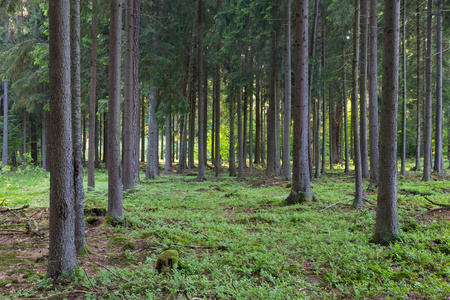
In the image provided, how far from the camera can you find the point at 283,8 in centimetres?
1409

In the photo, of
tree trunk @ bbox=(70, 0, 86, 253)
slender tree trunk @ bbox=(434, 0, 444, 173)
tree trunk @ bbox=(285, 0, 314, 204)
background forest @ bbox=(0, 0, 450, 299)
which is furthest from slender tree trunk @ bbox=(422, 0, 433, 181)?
tree trunk @ bbox=(70, 0, 86, 253)

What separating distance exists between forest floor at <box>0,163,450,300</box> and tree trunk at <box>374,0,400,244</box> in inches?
13.4

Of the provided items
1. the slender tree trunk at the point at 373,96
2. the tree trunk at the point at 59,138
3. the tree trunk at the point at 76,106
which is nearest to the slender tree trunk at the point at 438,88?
the slender tree trunk at the point at 373,96

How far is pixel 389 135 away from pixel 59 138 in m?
5.07

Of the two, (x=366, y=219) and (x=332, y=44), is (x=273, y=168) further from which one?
(x=366, y=219)

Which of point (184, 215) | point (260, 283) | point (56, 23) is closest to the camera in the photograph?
point (56, 23)

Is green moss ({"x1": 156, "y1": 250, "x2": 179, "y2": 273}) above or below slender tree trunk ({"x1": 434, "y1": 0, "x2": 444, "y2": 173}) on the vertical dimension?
below

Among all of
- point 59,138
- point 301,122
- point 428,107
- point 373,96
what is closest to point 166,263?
point 59,138

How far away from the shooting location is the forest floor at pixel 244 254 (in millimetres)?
3623

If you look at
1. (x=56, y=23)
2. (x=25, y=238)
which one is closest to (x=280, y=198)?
(x=25, y=238)

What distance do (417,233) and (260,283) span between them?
3209 mm

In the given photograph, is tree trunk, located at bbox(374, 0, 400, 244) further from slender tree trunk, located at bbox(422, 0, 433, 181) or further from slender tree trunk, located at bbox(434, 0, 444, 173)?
slender tree trunk, located at bbox(422, 0, 433, 181)

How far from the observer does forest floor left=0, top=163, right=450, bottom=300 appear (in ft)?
11.9

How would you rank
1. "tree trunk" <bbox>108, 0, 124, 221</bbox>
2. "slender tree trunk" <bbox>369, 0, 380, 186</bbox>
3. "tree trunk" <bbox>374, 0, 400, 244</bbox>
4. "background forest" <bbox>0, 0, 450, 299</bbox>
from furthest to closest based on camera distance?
"slender tree trunk" <bbox>369, 0, 380, 186</bbox> → "tree trunk" <bbox>108, 0, 124, 221</bbox> → "tree trunk" <bbox>374, 0, 400, 244</bbox> → "background forest" <bbox>0, 0, 450, 299</bbox>
